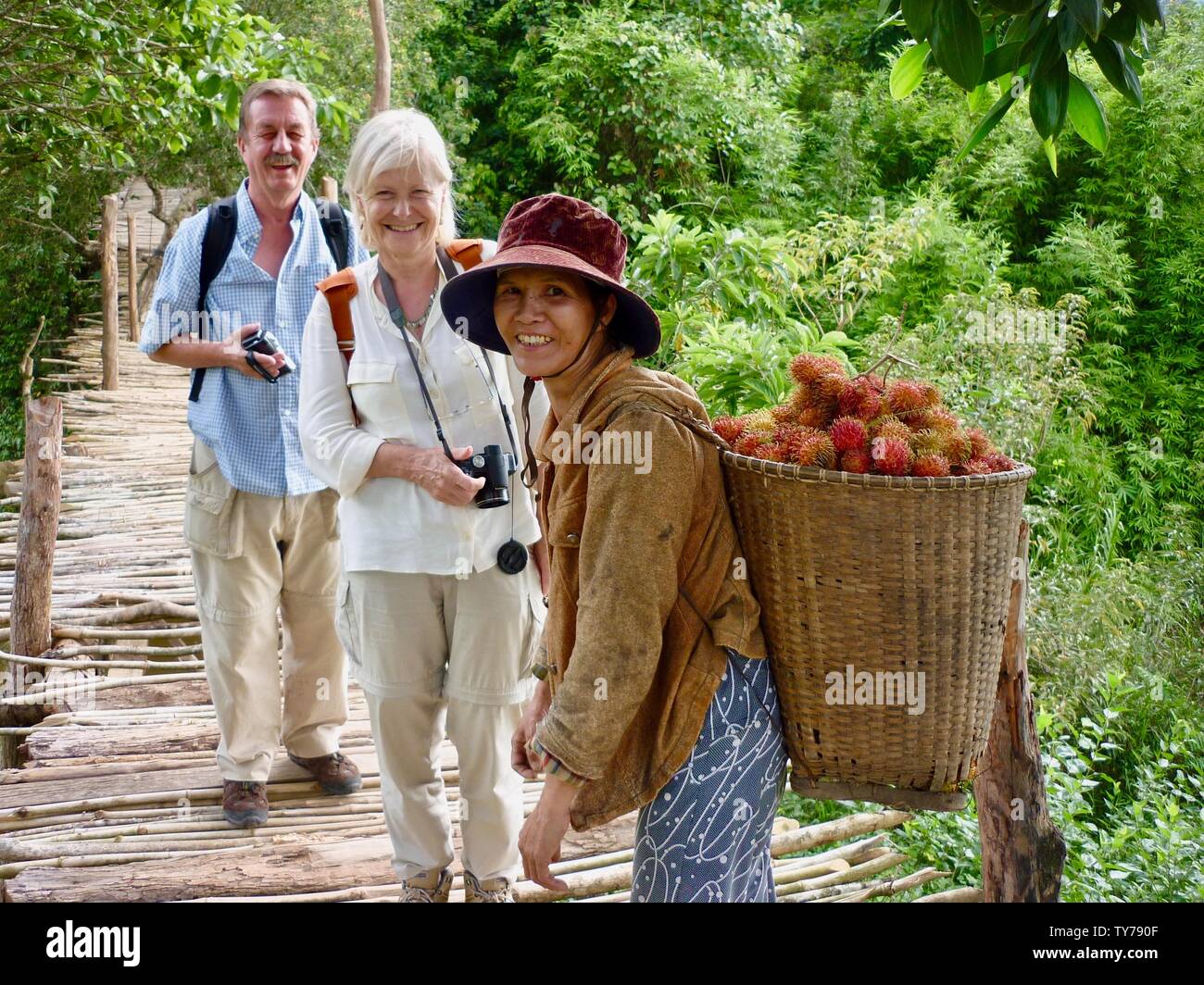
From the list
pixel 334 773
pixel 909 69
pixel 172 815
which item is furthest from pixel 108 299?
pixel 909 69

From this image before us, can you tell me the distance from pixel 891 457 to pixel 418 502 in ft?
3.78

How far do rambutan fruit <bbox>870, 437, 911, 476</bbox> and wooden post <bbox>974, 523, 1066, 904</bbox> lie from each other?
0.98 m

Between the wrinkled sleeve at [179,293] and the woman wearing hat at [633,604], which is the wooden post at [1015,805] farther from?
the wrinkled sleeve at [179,293]

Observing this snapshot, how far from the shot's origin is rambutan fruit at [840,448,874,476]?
161 centimetres

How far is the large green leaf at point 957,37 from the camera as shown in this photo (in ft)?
4.83

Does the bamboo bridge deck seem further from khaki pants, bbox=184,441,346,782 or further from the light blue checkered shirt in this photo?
the light blue checkered shirt

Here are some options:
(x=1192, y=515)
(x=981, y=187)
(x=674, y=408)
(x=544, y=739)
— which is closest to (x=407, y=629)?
(x=544, y=739)

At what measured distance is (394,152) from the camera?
2385 millimetres

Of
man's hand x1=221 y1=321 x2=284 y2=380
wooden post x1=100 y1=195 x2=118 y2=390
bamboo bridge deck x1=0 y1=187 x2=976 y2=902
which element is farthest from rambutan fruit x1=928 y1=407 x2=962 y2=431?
wooden post x1=100 y1=195 x2=118 y2=390

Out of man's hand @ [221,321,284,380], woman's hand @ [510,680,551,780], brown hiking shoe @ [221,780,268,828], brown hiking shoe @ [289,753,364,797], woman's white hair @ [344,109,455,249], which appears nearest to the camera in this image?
woman's hand @ [510,680,551,780]

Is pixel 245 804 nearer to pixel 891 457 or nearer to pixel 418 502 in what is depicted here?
pixel 418 502

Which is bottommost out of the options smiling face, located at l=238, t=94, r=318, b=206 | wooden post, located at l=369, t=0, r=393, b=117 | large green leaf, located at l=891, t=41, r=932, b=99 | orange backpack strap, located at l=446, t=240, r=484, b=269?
orange backpack strap, located at l=446, t=240, r=484, b=269
